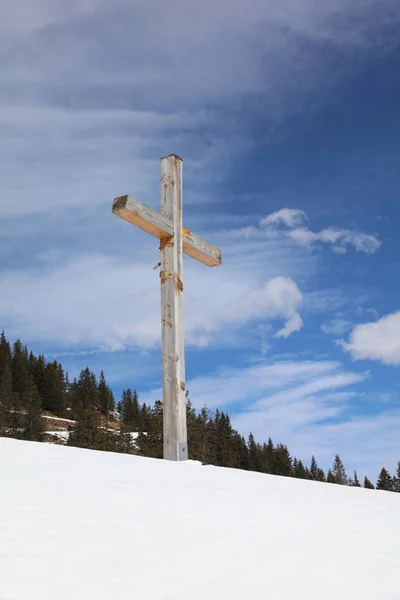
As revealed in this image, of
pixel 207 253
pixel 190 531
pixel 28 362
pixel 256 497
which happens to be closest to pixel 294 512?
pixel 256 497

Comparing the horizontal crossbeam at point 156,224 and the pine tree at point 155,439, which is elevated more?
the pine tree at point 155,439

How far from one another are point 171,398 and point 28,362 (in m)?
101

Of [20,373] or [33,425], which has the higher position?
[20,373]

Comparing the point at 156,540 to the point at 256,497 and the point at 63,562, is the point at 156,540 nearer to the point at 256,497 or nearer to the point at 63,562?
the point at 63,562

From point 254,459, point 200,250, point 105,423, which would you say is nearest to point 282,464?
point 254,459

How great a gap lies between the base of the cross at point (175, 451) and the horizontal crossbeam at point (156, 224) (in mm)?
2933

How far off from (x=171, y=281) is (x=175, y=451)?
2.28m

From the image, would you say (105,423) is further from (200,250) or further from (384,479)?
(200,250)

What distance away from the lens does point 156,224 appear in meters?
8.29

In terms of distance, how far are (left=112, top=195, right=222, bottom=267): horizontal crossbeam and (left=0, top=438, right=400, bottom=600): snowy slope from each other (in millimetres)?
3206

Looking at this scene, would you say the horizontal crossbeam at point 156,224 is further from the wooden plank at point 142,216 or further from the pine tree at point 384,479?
the pine tree at point 384,479

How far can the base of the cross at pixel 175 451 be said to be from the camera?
761 cm

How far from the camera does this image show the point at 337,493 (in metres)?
6.82

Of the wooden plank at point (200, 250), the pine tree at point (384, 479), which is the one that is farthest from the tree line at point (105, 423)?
the wooden plank at point (200, 250)
